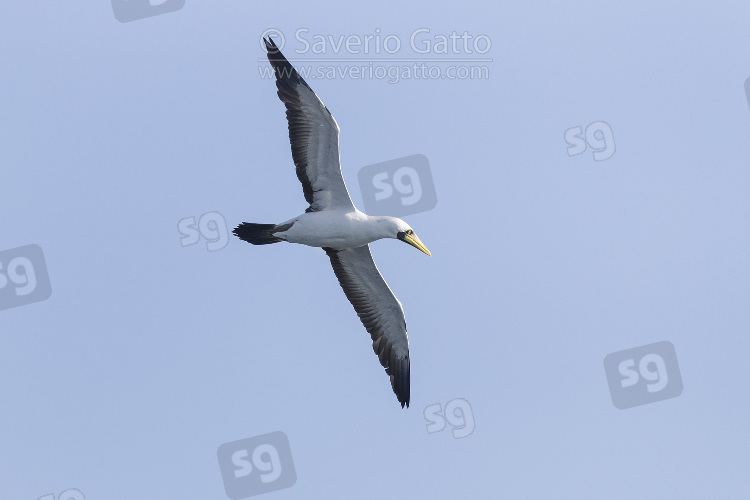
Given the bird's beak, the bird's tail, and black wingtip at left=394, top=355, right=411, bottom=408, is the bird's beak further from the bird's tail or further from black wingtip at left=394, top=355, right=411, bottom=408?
black wingtip at left=394, top=355, right=411, bottom=408

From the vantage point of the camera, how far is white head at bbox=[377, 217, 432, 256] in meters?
20.4

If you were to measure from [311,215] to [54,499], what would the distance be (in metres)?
9.05

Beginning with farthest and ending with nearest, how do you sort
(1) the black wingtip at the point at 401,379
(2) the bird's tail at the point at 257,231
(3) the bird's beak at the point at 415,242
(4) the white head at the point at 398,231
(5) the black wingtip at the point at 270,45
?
(1) the black wingtip at the point at 401,379 → (3) the bird's beak at the point at 415,242 → (4) the white head at the point at 398,231 → (2) the bird's tail at the point at 257,231 → (5) the black wingtip at the point at 270,45

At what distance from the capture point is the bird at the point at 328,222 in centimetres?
1964

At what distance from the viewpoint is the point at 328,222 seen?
2019 centimetres

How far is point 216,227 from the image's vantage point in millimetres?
24875

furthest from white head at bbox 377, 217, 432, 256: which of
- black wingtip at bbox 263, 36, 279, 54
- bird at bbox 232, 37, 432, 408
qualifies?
black wingtip at bbox 263, 36, 279, 54

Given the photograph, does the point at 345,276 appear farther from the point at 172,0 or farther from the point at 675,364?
the point at 675,364

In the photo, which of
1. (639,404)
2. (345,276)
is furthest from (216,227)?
(639,404)

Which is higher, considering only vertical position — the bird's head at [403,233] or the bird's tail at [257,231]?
the bird's tail at [257,231]

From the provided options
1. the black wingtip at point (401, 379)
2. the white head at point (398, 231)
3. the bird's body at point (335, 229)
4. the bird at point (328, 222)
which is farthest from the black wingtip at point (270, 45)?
the black wingtip at point (401, 379)

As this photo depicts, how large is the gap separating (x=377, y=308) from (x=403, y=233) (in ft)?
6.98

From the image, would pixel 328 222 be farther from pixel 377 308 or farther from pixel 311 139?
pixel 377 308

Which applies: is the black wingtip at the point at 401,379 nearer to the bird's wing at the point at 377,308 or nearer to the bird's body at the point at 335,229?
the bird's wing at the point at 377,308
